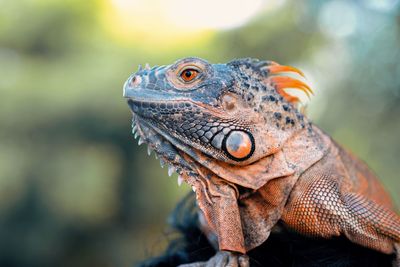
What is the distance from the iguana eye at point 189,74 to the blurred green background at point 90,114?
1074 cm

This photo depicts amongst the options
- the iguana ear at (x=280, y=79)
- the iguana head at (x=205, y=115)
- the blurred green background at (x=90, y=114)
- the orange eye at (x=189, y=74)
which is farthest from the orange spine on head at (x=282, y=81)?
the blurred green background at (x=90, y=114)

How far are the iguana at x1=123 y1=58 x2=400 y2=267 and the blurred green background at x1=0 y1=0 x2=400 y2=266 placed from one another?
1055 cm

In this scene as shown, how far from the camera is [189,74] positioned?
2.47m

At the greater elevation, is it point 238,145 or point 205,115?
point 205,115

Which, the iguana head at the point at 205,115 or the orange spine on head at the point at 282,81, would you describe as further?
the orange spine on head at the point at 282,81

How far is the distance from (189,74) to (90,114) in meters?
13.7

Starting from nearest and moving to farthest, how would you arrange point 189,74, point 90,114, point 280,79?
point 189,74 < point 280,79 < point 90,114

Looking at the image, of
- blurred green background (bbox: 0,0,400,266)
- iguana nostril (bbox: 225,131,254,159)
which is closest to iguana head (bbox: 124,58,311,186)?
iguana nostril (bbox: 225,131,254,159)

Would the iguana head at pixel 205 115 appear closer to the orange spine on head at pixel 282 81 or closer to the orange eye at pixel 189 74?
the orange eye at pixel 189 74

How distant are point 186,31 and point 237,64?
14607 mm

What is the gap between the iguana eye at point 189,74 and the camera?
247 centimetres

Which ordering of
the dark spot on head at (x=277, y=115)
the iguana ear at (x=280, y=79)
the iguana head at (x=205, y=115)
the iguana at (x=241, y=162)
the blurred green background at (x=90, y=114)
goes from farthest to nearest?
the blurred green background at (x=90, y=114)
the iguana ear at (x=280, y=79)
the dark spot on head at (x=277, y=115)
the iguana head at (x=205, y=115)
the iguana at (x=241, y=162)

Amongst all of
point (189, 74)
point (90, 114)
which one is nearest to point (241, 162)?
point (189, 74)

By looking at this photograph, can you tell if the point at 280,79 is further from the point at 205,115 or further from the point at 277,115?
the point at 205,115
